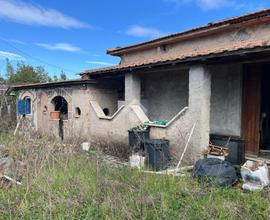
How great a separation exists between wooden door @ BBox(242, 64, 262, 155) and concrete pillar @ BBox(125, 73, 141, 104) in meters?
4.52

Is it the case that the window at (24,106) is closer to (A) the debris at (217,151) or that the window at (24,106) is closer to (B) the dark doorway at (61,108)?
(B) the dark doorway at (61,108)

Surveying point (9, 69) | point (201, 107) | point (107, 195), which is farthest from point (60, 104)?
point (9, 69)

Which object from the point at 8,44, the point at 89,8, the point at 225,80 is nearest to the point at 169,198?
the point at 225,80

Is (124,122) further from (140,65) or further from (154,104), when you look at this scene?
(140,65)

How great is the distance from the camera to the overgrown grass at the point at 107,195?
5.24 m

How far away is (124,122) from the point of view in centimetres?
1255

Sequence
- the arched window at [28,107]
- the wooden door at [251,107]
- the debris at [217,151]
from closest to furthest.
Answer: the debris at [217,151]
the wooden door at [251,107]
the arched window at [28,107]

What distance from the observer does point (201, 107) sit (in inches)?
358

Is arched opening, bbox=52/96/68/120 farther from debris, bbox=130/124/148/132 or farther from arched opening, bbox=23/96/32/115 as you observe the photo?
debris, bbox=130/124/148/132

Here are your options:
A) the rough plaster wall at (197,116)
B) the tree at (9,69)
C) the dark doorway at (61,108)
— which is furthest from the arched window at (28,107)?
the tree at (9,69)

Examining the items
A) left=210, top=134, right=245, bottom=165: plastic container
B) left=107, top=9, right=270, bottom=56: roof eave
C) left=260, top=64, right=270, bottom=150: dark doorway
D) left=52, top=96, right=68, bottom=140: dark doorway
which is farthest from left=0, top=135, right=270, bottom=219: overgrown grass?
left=52, top=96, right=68, bottom=140: dark doorway

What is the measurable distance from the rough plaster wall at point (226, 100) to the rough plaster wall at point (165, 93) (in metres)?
1.54

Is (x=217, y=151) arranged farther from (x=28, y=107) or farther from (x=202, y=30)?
(x=28, y=107)

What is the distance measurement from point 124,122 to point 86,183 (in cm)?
625
